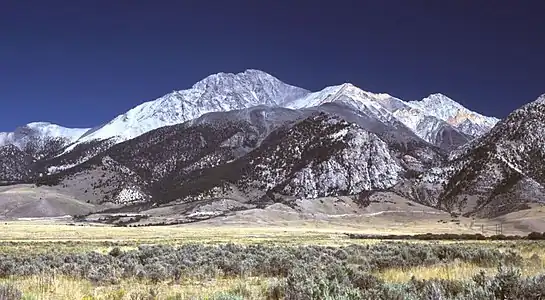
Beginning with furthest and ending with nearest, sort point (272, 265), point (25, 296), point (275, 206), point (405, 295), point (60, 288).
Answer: point (275, 206), point (272, 265), point (60, 288), point (25, 296), point (405, 295)

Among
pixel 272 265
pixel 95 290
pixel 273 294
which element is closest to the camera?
pixel 273 294

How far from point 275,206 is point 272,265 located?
6622 inches

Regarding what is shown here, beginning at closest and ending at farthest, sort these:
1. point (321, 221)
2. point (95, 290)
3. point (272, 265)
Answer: point (95, 290)
point (272, 265)
point (321, 221)

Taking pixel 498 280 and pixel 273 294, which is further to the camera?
pixel 273 294

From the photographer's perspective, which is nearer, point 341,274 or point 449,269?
point 341,274

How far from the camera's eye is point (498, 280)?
953 centimetres

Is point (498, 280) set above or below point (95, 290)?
above

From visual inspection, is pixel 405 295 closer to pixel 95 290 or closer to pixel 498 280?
pixel 498 280

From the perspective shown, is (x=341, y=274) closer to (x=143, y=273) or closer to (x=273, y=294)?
(x=273, y=294)

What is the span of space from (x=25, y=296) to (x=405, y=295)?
7627 millimetres

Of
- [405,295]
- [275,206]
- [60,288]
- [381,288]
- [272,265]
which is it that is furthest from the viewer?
[275,206]

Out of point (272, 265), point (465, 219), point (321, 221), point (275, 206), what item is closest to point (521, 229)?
point (465, 219)

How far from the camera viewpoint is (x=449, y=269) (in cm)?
1731

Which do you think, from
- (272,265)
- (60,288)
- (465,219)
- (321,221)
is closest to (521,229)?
(465,219)
